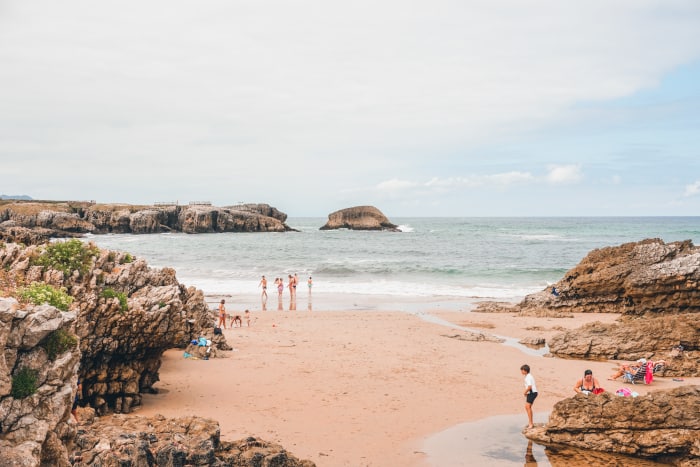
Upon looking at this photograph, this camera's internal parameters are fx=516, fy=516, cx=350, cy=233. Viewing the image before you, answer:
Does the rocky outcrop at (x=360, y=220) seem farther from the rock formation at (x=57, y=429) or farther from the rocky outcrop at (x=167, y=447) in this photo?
the rock formation at (x=57, y=429)

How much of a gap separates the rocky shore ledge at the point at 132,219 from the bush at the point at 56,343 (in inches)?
3587

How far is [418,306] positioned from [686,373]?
52.4ft

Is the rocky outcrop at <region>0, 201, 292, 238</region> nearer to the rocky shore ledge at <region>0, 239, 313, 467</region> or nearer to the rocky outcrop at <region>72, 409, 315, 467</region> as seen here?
the rocky shore ledge at <region>0, 239, 313, 467</region>

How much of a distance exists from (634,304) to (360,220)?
3933 inches

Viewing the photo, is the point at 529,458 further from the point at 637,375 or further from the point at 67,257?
the point at 67,257

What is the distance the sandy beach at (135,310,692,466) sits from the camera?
1071 cm

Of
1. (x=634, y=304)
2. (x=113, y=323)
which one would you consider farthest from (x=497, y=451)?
(x=634, y=304)

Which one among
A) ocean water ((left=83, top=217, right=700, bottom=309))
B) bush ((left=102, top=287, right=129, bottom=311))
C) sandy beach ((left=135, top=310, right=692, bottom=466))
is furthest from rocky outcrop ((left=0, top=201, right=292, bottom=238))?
bush ((left=102, top=287, right=129, bottom=311))

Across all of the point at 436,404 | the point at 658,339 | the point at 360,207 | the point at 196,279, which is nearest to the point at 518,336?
the point at 658,339

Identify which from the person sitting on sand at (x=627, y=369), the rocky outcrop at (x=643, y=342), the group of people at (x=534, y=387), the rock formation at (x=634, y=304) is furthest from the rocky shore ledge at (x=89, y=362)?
the rock formation at (x=634, y=304)

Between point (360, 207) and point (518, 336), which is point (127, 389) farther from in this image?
point (360, 207)

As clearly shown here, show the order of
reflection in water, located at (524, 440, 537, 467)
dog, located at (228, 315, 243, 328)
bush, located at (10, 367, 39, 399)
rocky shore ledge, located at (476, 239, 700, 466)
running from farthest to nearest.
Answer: dog, located at (228, 315, 243, 328) < rocky shore ledge, located at (476, 239, 700, 466) < reflection in water, located at (524, 440, 537, 467) < bush, located at (10, 367, 39, 399)

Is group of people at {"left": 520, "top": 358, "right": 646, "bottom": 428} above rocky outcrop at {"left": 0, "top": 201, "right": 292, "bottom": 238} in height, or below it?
below

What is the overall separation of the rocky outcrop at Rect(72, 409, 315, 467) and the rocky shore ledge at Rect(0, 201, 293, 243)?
89913mm
